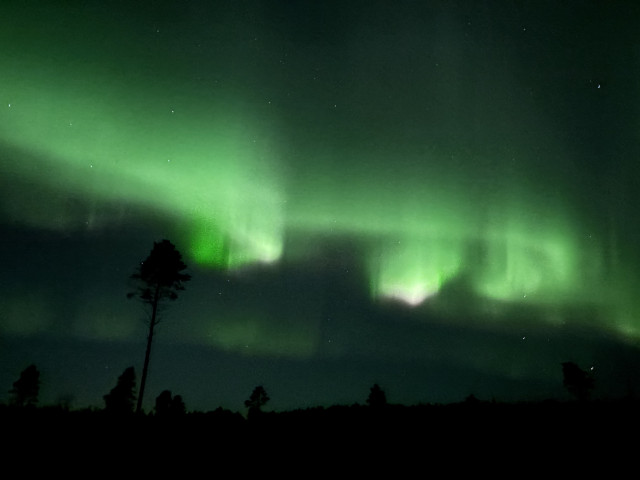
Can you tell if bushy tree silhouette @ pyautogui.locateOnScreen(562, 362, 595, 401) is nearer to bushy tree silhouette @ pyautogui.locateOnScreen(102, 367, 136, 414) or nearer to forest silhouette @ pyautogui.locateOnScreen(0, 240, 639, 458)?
forest silhouette @ pyautogui.locateOnScreen(0, 240, 639, 458)

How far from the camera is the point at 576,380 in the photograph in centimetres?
5128

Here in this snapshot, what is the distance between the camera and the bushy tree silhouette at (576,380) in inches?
2016

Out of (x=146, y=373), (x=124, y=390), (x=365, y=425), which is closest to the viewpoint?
(x=365, y=425)

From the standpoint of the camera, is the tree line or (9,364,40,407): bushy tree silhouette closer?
the tree line

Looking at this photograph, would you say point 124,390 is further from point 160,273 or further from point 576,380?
point 576,380

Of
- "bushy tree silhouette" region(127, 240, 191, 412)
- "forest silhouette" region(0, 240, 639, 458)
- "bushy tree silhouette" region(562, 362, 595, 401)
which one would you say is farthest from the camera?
"bushy tree silhouette" region(562, 362, 595, 401)

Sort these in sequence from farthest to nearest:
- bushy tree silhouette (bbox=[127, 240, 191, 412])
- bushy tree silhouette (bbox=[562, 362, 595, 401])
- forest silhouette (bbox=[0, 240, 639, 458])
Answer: bushy tree silhouette (bbox=[562, 362, 595, 401]) < bushy tree silhouette (bbox=[127, 240, 191, 412]) < forest silhouette (bbox=[0, 240, 639, 458])

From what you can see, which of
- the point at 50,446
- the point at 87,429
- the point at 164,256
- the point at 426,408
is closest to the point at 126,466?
the point at 50,446

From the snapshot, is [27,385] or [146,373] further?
[27,385]

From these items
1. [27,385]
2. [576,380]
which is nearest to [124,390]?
[27,385]

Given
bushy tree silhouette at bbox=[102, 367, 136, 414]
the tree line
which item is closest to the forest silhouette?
the tree line

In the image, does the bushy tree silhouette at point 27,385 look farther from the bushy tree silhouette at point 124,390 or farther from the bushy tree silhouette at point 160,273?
the bushy tree silhouette at point 160,273

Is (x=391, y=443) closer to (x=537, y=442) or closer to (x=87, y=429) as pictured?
(x=537, y=442)

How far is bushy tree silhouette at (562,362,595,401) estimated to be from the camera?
168ft
